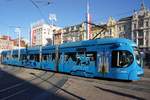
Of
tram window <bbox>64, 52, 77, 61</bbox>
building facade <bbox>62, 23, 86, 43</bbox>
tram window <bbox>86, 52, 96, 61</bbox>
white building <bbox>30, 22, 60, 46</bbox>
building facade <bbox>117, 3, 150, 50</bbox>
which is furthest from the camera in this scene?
white building <bbox>30, 22, 60, 46</bbox>

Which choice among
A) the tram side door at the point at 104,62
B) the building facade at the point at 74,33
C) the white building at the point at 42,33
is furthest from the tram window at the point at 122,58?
the white building at the point at 42,33

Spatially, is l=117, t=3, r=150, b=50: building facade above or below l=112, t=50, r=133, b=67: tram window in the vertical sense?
above

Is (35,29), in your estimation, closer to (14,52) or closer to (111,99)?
(14,52)

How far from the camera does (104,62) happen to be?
69.7 ft

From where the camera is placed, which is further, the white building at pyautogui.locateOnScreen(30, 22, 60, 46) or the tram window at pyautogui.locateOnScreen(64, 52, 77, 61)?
the white building at pyautogui.locateOnScreen(30, 22, 60, 46)

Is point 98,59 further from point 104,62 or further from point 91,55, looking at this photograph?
point 91,55

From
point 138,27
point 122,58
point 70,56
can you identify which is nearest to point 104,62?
point 122,58

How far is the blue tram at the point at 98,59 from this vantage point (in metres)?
19.8

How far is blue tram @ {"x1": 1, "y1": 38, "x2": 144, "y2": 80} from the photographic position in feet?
65.0

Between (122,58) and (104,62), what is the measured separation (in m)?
1.75

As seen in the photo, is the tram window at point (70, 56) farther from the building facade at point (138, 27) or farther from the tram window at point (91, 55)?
the building facade at point (138, 27)

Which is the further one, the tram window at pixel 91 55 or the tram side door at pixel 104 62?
the tram window at pixel 91 55

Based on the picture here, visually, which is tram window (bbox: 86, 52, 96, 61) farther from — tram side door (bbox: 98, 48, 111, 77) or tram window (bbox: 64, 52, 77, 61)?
tram window (bbox: 64, 52, 77, 61)

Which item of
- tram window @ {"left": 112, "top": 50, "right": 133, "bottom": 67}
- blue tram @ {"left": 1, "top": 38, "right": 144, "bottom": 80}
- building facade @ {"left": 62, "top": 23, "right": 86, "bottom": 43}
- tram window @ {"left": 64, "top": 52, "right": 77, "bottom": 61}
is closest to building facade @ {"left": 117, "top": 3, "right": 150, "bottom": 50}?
building facade @ {"left": 62, "top": 23, "right": 86, "bottom": 43}
